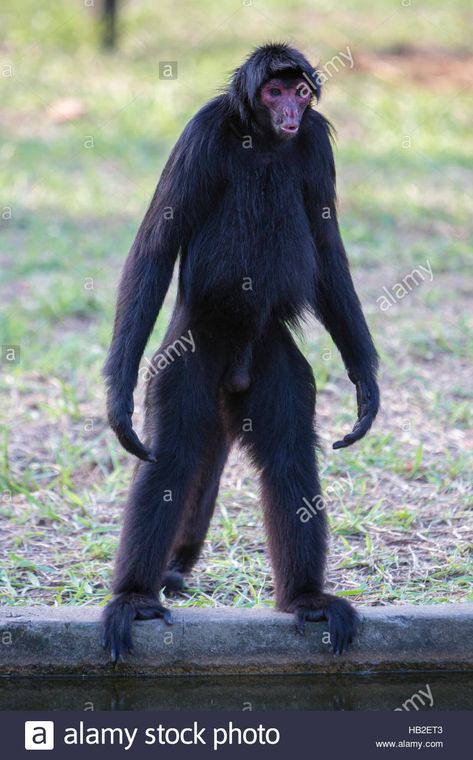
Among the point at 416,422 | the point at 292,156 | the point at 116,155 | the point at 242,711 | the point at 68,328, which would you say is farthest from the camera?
the point at 116,155

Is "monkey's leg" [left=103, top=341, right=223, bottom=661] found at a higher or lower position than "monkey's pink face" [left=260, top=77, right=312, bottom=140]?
lower

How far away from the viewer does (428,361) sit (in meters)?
8.12

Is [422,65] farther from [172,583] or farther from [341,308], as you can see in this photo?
[172,583]

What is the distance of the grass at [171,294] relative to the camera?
5711mm

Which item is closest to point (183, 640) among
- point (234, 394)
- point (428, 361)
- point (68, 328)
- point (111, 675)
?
point (111, 675)

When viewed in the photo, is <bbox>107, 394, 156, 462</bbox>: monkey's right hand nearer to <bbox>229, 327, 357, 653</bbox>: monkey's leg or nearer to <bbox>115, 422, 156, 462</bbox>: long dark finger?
<bbox>115, 422, 156, 462</bbox>: long dark finger

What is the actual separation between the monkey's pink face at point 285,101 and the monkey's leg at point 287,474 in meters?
0.87

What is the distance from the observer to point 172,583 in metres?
5.25

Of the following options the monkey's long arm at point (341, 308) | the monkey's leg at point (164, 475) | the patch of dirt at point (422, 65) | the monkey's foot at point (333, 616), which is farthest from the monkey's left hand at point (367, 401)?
the patch of dirt at point (422, 65)

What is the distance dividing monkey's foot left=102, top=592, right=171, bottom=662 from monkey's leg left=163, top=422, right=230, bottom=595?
49 cm

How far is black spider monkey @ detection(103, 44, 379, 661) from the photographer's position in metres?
4.59

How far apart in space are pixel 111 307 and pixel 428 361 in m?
2.56

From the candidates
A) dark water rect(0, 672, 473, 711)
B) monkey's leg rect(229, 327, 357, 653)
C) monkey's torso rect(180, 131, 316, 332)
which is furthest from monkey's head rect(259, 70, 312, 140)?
dark water rect(0, 672, 473, 711)

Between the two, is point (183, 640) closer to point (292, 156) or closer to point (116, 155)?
point (292, 156)
